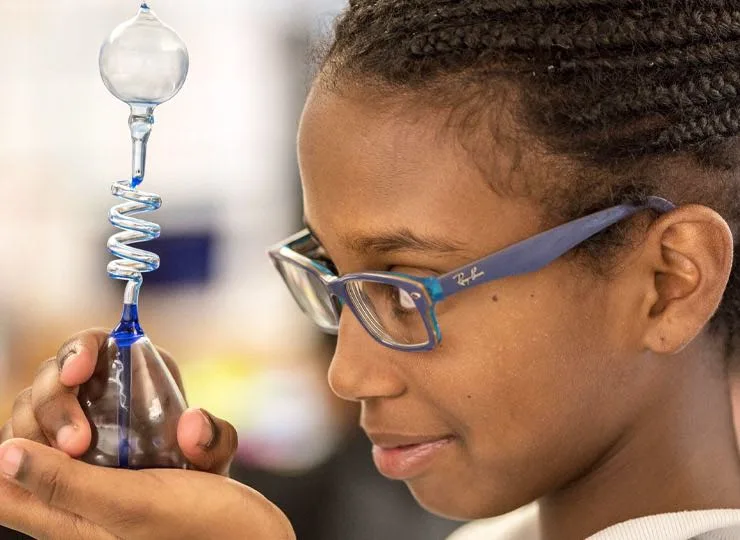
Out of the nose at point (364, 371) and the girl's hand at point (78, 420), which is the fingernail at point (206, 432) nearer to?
the girl's hand at point (78, 420)

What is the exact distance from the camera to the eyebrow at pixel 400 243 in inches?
38.0

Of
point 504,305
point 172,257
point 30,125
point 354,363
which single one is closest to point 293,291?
point 354,363

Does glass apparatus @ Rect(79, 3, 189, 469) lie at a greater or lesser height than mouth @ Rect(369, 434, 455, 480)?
greater

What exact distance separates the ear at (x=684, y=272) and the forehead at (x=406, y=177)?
14 cm

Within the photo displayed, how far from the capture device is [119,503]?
2.75 ft

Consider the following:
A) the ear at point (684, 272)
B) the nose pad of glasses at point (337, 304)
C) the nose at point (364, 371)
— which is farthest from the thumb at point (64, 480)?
the ear at point (684, 272)

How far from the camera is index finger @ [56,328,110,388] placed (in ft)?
2.92

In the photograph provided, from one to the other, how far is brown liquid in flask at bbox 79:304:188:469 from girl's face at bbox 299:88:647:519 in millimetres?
207

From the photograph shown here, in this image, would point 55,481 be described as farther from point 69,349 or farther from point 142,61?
point 142,61

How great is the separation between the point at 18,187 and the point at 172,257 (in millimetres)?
401

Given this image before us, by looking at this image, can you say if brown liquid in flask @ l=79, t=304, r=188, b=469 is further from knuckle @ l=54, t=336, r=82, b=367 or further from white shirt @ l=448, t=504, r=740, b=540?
white shirt @ l=448, t=504, r=740, b=540

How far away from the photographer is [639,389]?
40.0 inches

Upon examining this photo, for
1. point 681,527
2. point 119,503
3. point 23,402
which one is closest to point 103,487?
point 119,503

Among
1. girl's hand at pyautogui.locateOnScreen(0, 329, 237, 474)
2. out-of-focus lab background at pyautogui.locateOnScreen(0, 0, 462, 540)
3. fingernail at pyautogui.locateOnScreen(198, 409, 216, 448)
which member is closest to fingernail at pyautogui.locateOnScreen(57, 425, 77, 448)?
girl's hand at pyautogui.locateOnScreen(0, 329, 237, 474)
